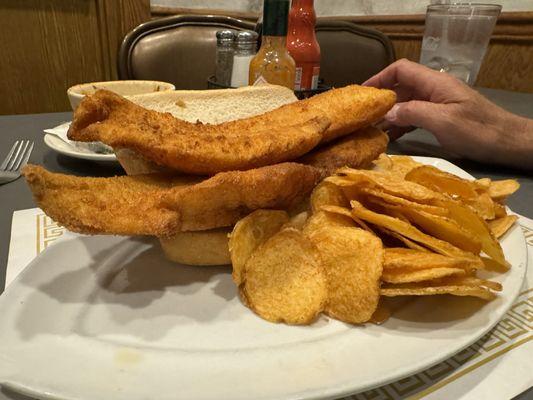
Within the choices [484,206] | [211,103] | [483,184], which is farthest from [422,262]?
[211,103]

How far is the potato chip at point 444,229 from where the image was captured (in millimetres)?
740

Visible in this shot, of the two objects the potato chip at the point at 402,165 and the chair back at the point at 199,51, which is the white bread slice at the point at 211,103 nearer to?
the potato chip at the point at 402,165

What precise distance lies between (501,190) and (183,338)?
2.67ft

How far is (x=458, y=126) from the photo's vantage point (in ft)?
5.09

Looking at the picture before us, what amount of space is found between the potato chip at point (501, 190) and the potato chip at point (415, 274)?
0.41 m

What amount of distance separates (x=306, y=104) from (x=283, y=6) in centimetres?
67

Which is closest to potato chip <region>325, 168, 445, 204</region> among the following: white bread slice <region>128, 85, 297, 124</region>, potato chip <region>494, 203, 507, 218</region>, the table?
potato chip <region>494, 203, 507, 218</region>

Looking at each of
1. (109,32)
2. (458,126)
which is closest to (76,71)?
(109,32)

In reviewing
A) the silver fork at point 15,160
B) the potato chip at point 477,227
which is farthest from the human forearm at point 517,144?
the silver fork at point 15,160

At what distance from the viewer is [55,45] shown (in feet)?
12.0

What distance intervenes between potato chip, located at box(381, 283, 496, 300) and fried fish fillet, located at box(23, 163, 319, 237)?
27 cm

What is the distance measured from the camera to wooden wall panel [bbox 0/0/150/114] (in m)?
3.52

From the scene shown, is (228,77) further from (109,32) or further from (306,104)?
(109,32)

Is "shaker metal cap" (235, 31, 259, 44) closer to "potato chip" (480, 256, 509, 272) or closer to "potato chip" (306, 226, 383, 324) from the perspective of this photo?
"potato chip" (306, 226, 383, 324)
